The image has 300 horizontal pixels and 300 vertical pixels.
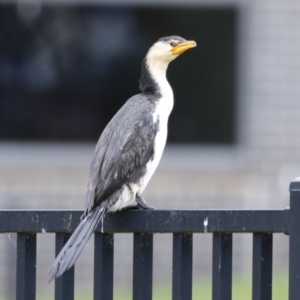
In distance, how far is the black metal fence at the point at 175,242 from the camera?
299cm

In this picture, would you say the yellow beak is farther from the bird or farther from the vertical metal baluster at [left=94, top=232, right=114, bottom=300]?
the vertical metal baluster at [left=94, top=232, right=114, bottom=300]

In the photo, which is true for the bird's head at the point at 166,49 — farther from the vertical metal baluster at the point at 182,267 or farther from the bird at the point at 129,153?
the vertical metal baluster at the point at 182,267

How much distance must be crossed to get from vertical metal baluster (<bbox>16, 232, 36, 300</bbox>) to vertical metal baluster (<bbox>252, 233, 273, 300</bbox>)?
0.81m

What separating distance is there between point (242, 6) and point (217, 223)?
6455 mm

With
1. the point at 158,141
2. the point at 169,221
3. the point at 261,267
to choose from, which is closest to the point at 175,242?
the point at 169,221

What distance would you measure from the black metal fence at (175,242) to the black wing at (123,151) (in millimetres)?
545

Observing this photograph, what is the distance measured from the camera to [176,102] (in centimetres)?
933

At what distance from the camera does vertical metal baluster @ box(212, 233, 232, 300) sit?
3.01m

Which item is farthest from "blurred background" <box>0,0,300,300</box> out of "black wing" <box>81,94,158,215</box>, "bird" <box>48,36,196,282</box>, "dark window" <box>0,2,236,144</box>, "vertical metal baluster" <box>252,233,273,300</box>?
"vertical metal baluster" <box>252,233,273,300</box>

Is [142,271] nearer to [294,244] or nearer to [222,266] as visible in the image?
[222,266]

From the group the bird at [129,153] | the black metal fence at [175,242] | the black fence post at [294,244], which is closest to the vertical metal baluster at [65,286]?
the black metal fence at [175,242]

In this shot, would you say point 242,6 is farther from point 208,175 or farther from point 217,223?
point 217,223

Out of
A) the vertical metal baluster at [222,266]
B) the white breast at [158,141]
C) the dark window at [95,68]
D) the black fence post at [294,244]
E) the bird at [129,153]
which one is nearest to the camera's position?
the black fence post at [294,244]

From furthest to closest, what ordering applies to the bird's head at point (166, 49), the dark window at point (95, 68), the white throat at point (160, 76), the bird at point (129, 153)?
the dark window at point (95, 68) → the bird's head at point (166, 49) → the white throat at point (160, 76) → the bird at point (129, 153)
